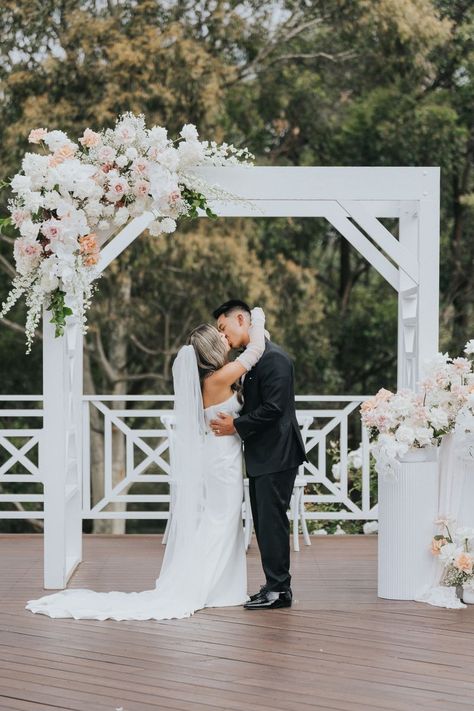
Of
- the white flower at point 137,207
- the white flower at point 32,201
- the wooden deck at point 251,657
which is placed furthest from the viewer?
the white flower at point 137,207

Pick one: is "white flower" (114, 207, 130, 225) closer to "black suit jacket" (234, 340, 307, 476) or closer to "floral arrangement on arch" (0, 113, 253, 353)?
"floral arrangement on arch" (0, 113, 253, 353)

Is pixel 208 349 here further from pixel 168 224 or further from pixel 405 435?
pixel 405 435

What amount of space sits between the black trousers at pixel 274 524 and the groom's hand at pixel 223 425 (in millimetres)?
296

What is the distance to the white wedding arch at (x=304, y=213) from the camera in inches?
277

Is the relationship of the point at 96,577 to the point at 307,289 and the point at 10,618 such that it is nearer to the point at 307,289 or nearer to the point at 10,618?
the point at 10,618

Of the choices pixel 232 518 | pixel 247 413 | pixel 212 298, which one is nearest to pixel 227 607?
pixel 232 518

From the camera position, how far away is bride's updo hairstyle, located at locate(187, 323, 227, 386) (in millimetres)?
6559

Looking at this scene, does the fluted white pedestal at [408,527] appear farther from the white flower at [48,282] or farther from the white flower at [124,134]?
the white flower at [124,134]

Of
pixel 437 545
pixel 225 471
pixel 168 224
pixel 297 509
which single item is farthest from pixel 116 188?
pixel 297 509

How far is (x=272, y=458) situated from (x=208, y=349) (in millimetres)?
686

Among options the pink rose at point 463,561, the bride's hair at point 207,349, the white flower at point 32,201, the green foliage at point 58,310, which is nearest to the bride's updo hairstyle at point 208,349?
the bride's hair at point 207,349

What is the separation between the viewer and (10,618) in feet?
20.3

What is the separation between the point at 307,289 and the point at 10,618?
32.8 ft

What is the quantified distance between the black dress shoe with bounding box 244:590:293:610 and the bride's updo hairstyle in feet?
4.12
